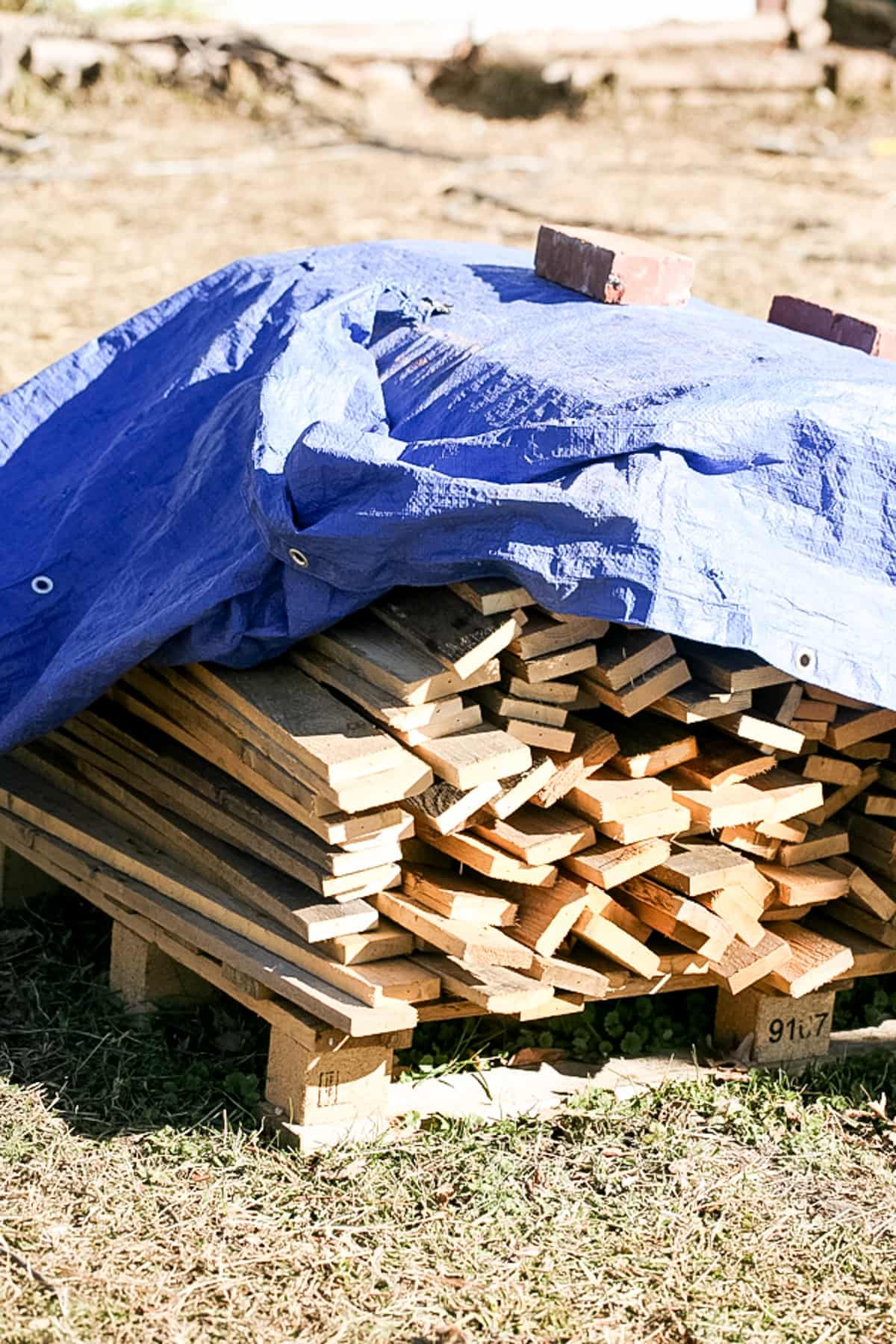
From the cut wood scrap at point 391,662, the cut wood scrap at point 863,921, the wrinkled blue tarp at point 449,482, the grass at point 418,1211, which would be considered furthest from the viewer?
the cut wood scrap at point 863,921

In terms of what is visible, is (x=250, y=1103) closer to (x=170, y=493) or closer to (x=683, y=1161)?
(x=683, y=1161)

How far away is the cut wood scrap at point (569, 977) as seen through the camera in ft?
11.3

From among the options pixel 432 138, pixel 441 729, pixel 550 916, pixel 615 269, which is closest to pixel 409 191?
pixel 432 138

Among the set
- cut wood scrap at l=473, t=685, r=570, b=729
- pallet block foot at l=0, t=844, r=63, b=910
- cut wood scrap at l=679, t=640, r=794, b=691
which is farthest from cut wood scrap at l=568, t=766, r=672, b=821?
pallet block foot at l=0, t=844, r=63, b=910

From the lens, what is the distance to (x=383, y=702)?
11.1 feet

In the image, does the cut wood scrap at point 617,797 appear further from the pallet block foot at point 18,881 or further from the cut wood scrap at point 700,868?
the pallet block foot at point 18,881

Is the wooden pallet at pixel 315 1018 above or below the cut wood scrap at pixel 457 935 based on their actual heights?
below

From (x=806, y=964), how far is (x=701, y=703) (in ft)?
2.26

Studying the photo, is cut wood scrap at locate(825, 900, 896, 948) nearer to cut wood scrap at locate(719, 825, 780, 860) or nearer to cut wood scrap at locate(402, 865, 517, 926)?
cut wood scrap at locate(719, 825, 780, 860)

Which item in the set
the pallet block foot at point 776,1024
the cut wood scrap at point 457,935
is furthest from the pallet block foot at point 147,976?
the pallet block foot at point 776,1024

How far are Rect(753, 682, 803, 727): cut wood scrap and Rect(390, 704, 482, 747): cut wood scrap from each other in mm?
599

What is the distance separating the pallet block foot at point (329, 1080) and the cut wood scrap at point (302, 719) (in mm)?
576

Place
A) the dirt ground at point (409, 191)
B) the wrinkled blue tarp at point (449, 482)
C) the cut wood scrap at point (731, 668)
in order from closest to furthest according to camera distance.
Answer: the wrinkled blue tarp at point (449, 482) < the cut wood scrap at point (731, 668) < the dirt ground at point (409, 191)

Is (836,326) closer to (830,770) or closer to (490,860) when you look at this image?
(830,770)
